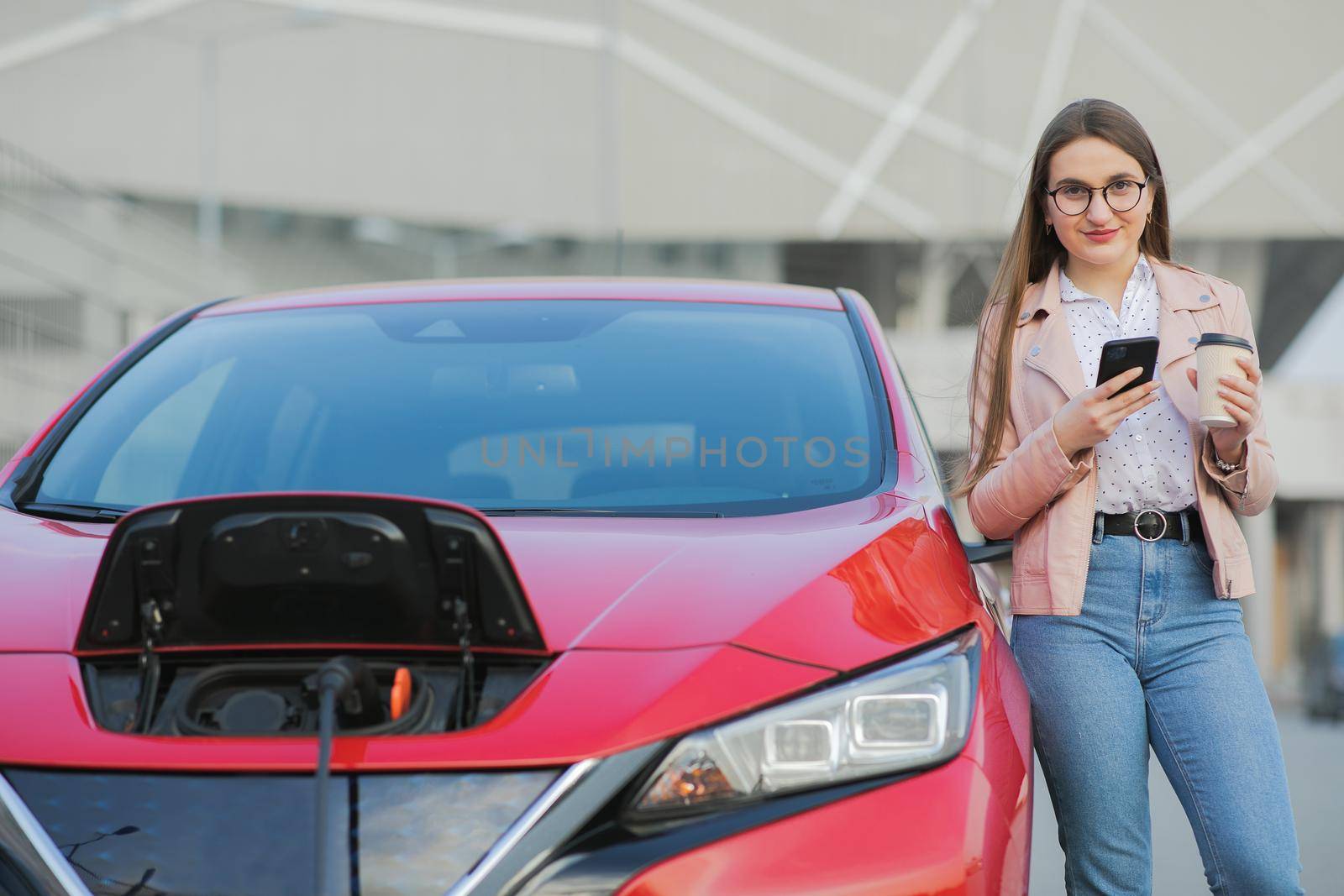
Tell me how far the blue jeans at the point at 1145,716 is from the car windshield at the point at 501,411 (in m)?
0.53

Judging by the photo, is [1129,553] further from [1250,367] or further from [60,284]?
[60,284]

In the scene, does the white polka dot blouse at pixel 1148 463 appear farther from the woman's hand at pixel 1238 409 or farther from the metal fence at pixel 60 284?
the metal fence at pixel 60 284

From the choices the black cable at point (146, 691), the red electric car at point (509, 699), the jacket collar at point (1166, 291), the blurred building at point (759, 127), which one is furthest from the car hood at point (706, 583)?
the blurred building at point (759, 127)

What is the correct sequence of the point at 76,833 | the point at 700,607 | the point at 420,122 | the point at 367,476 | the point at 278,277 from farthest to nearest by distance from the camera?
the point at 420,122 → the point at 278,277 → the point at 367,476 → the point at 700,607 → the point at 76,833

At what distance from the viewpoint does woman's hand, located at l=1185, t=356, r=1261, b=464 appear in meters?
2.62

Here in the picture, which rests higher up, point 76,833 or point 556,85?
point 556,85

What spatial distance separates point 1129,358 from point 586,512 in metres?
0.95

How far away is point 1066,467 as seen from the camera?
8.99ft

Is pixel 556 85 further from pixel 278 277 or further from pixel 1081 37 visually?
pixel 1081 37

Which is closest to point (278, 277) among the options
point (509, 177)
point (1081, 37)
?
point (509, 177)

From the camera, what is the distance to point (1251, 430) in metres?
2.78

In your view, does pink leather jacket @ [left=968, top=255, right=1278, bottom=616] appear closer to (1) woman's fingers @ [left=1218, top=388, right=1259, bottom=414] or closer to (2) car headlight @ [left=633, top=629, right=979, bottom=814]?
(1) woman's fingers @ [left=1218, top=388, right=1259, bottom=414]

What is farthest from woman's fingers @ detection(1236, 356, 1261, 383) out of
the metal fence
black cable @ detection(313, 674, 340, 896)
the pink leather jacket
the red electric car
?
the metal fence

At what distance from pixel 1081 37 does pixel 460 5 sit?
15459 mm
